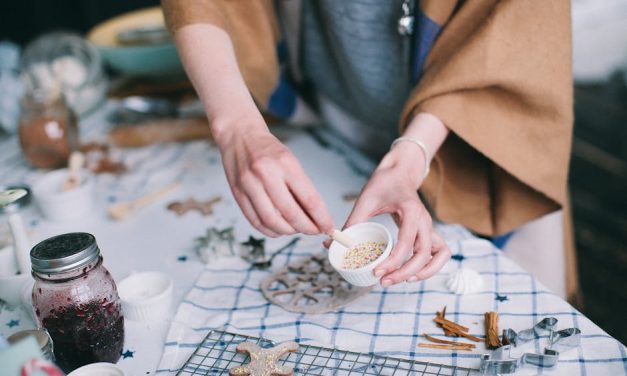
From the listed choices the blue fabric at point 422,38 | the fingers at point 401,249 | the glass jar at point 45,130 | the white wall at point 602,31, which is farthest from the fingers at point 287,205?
the white wall at point 602,31

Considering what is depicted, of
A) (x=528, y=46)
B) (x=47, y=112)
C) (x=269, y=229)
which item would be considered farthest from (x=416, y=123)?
(x=47, y=112)

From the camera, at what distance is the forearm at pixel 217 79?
2.80ft

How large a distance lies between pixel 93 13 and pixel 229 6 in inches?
67.4

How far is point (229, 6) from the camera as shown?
44.2 inches

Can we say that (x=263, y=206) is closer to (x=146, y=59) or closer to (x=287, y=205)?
(x=287, y=205)

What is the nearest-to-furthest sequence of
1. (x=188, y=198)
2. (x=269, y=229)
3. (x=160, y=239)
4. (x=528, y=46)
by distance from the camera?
(x=269, y=229) → (x=528, y=46) → (x=160, y=239) → (x=188, y=198)

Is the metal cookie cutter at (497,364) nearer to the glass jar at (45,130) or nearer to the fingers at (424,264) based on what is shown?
the fingers at (424,264)

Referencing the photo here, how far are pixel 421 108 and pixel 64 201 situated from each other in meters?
0.70

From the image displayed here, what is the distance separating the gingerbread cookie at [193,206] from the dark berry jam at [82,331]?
0.40 metres

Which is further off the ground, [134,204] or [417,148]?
[417,148]

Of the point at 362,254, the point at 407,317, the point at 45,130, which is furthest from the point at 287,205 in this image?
the point at 45,130

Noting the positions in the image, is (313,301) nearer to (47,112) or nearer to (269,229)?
(269,229)

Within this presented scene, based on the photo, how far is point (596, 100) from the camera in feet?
9.64

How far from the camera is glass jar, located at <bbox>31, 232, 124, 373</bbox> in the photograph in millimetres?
695
